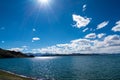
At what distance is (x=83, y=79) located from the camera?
58.2 meters

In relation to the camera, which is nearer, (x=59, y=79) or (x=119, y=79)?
(x=119, y=79)

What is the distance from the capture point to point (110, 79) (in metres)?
57.0

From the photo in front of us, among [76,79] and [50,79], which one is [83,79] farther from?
[50,79]

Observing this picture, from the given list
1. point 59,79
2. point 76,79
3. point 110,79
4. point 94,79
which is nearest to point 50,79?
point 59,79

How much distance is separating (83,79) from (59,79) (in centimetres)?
912

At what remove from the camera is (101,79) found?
5731cm

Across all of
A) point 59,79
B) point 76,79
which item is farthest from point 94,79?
point 59,79

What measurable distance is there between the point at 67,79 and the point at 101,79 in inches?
489

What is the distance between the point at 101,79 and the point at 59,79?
1557 centimetres

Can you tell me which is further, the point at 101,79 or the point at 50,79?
the point at 50,79

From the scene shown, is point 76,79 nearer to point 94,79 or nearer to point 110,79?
point 94,79

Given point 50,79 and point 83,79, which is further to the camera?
point 50,79

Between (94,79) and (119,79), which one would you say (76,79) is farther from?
(119,79)

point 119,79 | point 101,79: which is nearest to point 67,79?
point 101,79
